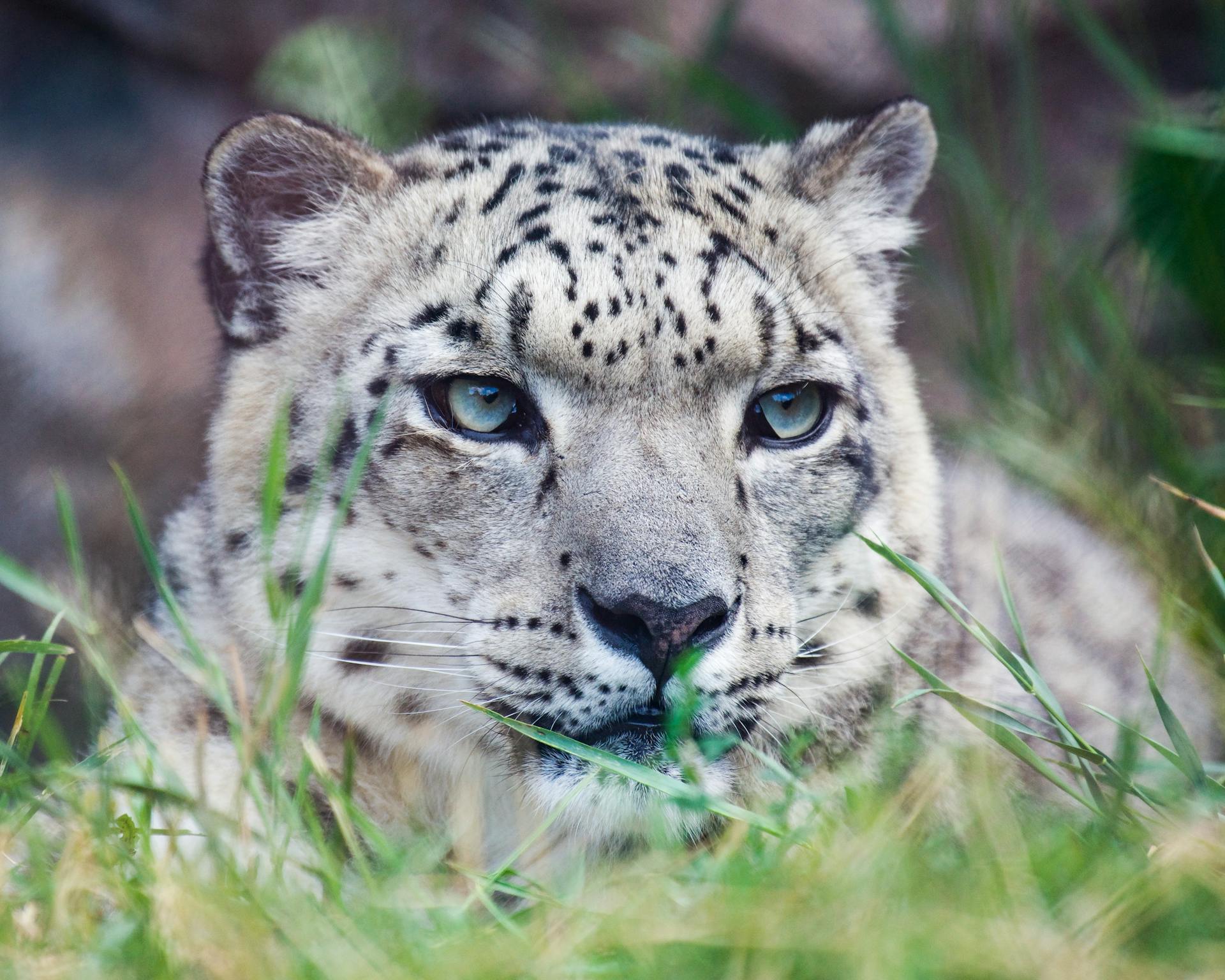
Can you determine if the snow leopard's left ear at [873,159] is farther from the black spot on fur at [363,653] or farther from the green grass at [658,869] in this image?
the black spot on fur at [363,653]

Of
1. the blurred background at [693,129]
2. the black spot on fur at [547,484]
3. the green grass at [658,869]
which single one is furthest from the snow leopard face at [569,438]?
the blurred background at [693,129]

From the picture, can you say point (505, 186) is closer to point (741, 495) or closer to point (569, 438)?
point (569, 438)

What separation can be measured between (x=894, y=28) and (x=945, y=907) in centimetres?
386

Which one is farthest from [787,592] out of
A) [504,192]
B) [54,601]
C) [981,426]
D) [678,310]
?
[981,426]

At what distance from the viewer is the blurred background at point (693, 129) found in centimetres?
478

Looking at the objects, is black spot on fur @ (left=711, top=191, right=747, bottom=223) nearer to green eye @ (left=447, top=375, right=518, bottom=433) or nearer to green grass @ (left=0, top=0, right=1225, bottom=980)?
green eye @ (left=447, top=375, right=518, bottom=433)

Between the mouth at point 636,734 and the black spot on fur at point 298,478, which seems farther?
the black spot on fur at point 298,478

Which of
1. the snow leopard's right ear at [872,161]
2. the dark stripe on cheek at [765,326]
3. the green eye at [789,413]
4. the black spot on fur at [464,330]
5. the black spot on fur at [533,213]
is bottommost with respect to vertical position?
the green eye at [789,413]

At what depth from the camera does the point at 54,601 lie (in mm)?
2416

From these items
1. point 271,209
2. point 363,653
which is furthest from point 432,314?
Answer: point 363,653

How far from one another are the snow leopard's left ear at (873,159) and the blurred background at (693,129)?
4.80 ft

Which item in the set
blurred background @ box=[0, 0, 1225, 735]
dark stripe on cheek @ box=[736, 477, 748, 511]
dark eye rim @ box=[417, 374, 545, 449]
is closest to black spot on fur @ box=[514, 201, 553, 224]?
dark eye rim @ box=[417, 374, 545, 449]

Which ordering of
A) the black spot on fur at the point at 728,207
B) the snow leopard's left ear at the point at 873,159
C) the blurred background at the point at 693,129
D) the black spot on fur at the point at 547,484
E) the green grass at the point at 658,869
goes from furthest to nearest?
the blurred background at the point at 693,129 → the snow leopard's left ear at the point at 873,159 → the black spot on fur at the point at 728,207 → the black spot on fur at the point at 547,484 → the green grass at the point at 658,869

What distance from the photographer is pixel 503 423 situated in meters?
2.69
